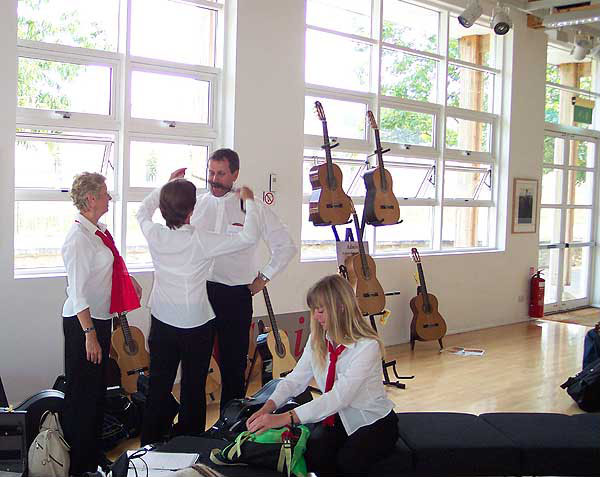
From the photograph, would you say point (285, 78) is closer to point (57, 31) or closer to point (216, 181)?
point (57, 31)

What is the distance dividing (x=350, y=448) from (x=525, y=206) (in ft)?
21.5

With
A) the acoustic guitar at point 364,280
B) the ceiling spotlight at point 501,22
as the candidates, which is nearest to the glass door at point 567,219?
the ceiling spotlight at point 501,22

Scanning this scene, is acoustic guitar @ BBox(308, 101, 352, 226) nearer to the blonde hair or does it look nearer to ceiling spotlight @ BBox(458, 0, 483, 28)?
the blonde hair

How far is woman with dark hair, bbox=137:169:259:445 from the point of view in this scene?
3.23 meters

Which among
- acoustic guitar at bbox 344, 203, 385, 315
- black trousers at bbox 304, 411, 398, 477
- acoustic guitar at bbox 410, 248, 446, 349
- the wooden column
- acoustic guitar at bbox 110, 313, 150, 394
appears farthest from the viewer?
the wooden column

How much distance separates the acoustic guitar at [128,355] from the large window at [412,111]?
229 centimetres

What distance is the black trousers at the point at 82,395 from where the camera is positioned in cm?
319

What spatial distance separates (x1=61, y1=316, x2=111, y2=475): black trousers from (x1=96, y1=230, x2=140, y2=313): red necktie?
12cm

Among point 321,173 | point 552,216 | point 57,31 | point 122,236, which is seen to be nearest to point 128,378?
point 122,236

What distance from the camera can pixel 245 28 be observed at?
5.54m

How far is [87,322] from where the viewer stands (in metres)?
3.12

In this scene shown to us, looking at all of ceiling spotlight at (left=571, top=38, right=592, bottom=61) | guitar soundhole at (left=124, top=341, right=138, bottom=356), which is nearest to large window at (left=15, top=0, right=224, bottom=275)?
guitar soundhole at (left=124, top=341, right=138, bottom=356)

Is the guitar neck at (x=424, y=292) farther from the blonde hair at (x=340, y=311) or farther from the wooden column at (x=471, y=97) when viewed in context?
the blonde hair at (x=340, y=311)

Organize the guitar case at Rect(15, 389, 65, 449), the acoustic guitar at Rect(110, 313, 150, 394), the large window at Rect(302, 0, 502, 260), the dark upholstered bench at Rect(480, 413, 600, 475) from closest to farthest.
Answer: the dark upholstered bench at Rect(480, 413, 600, 475) < the guitar case at Rect(15, 389, 65, 449) < the acoustic guitar at Rect(110, 313, 150, 394) < the large window at Rect(302, 0, 502, 260)
